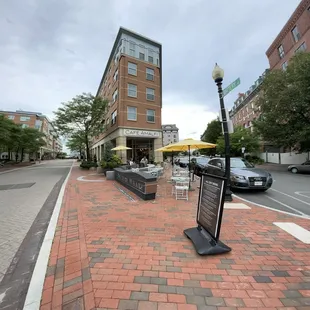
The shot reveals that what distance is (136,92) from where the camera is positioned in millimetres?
22141

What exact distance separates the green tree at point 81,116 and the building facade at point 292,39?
76.1ft

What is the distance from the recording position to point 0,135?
19.5 metres

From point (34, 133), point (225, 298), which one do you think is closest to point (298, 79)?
point (225, 298)

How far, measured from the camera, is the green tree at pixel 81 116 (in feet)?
67.5

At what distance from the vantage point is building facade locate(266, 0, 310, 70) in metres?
23.1

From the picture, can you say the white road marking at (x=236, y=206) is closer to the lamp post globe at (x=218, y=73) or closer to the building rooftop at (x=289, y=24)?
the lamp post globe at (x=218, y=73)

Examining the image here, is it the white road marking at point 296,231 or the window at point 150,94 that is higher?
the window at point 150,94

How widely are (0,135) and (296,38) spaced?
40700 millimetres

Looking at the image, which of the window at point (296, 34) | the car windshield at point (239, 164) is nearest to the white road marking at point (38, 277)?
the car windshield at point (239, 164)

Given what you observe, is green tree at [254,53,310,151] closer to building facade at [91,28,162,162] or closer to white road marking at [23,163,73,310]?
building facade at [91,28,162,162]

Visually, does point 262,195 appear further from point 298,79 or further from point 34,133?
→ point 34,133

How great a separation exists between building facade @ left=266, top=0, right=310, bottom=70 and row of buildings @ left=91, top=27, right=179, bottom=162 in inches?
638

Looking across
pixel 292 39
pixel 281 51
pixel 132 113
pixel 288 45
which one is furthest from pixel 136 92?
pixel 281 51

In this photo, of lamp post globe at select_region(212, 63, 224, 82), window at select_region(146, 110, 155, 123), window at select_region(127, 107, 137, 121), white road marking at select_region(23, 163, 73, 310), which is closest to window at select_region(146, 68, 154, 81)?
window at select_region(146, 110, 155, 123)
